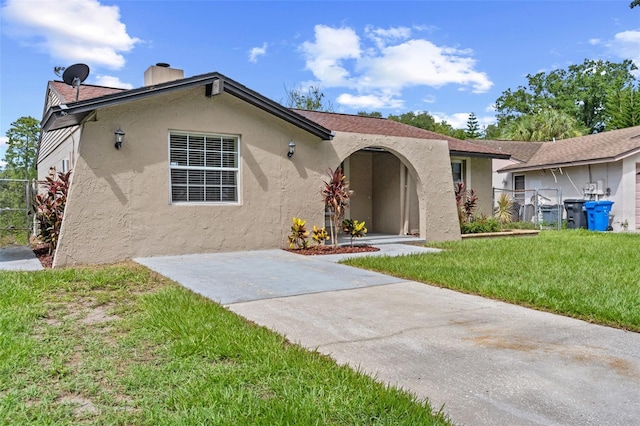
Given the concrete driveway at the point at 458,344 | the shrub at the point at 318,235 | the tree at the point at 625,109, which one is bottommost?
the concrete driveway at the point at 458,344

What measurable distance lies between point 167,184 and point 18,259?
3.21 m

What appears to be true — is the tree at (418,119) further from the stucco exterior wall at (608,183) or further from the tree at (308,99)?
the stucco exterior wall at (608,183)

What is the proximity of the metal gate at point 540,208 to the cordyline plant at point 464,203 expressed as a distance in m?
3.88

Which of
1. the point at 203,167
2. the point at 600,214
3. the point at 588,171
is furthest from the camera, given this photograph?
the point at 588,171

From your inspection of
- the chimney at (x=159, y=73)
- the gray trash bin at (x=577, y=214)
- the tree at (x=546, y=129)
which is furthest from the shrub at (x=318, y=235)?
the tree at (x=546, y=129)

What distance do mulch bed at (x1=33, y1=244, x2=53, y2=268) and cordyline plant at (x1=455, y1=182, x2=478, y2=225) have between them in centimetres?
1100

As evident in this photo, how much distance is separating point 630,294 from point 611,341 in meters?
2.00

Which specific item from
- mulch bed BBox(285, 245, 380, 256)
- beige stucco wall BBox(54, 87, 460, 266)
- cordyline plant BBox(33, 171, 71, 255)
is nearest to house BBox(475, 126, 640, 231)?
beige stucco wall BBox(54, 87, 460, 266)

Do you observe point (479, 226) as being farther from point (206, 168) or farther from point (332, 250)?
point (206, 168)

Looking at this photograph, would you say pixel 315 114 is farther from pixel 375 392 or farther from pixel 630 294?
pixel 375 392

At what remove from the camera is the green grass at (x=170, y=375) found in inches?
108

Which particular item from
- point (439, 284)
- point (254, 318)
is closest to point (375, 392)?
point (254, 318)

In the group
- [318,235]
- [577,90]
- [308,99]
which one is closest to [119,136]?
[318,235]

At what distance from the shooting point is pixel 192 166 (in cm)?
980
